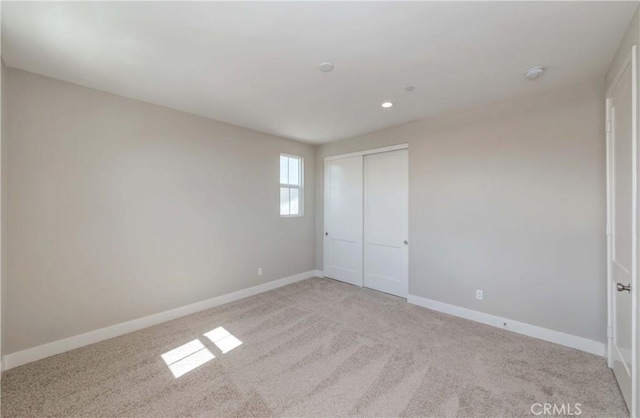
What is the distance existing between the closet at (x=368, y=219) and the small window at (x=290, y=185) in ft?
1.68

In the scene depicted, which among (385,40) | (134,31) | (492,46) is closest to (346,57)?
(385,40)

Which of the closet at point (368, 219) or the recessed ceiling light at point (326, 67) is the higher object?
the recessed ceiling light at point (326, 67)

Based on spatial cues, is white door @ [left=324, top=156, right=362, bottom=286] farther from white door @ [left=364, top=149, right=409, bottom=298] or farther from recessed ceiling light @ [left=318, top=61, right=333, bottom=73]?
recessed ceiling light @ [left=318, top=61, right=333, bottom=73]

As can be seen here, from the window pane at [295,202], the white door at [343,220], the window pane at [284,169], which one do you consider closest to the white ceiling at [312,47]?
the window pane at [284,169]

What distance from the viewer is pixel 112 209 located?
2729 mm

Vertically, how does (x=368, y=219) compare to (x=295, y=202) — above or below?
below

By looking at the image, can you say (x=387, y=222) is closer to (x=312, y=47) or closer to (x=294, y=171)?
(x=294, y=171)

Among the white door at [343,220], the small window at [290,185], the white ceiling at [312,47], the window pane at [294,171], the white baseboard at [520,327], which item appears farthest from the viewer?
the window pane at [294,171]

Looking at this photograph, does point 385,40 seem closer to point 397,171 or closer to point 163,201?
point 397,171

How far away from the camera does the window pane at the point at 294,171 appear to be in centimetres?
475

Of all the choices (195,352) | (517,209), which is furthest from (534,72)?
(195,352)

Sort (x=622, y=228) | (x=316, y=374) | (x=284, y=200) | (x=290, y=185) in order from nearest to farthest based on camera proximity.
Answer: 1. (x=622, y=228)
2. (x=316, y=374)
3. (x=284, y=200)
4. (x=290, y=185)

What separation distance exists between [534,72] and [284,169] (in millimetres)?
3487

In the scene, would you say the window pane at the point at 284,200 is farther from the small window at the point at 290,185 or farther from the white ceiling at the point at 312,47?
the white ceiling at the point at 312,47
